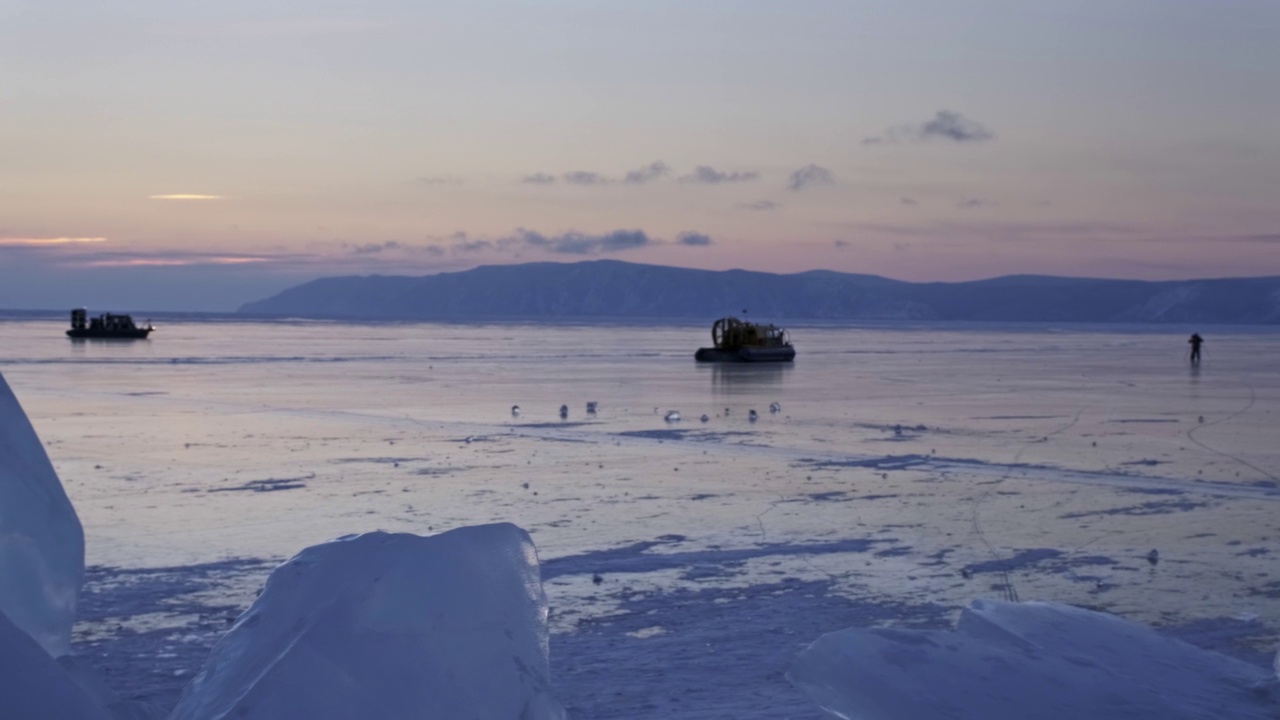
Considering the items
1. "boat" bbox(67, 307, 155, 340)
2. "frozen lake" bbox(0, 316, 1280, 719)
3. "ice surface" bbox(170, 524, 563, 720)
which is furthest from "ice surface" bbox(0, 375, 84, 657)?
"boat" bbox(67, 307, 155, 340)

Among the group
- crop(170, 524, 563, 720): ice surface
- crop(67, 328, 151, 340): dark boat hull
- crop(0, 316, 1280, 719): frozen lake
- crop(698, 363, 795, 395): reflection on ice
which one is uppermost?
crop(170, 524, 563, 720): ice surface

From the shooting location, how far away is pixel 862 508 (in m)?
9.47

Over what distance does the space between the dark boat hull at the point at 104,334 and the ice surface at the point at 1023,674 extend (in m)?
55.7

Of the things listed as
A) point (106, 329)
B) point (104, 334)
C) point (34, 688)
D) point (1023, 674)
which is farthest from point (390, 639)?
point (106, 329)

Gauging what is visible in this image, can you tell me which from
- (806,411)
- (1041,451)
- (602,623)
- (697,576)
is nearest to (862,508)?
(697,576)

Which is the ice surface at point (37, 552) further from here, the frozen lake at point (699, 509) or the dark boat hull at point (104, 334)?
the dark boat hull at point (104, 334)

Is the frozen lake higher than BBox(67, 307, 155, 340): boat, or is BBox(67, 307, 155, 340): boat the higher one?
BBox(67, 307, 155, 340): boat

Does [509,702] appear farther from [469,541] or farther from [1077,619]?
[1077,619]

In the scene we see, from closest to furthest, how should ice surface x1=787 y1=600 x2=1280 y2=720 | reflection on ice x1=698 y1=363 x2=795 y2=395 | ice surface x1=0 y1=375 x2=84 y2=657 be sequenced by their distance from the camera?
ice surface x1=787 y1=600 x2=1280 y2=720, ice surface x1=0 y1=375 x2=84 y2=657, reflection on ice x1=698 y1=363 x2=795 y2=395

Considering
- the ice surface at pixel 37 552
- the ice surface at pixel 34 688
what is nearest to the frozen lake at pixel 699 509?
the ice surface at pixel 37 552

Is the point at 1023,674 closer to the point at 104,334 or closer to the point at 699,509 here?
the point at 699,509

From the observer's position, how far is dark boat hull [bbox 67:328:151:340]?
55031mm

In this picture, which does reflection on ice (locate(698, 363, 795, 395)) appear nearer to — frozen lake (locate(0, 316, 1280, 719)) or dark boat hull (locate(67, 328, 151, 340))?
frozen lake (locate(0, 316, 1280, 719))

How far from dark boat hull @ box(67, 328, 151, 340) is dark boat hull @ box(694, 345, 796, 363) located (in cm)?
2859
